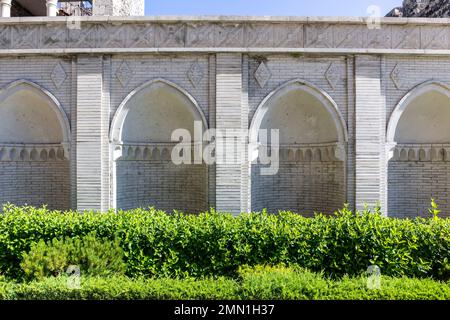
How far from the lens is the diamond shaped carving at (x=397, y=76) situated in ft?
22.0

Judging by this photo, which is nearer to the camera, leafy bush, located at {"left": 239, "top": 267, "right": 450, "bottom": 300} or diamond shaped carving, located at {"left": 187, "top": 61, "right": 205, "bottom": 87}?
leafy bush, located at {"left": 239, "top": 267, "right": 450, "bottom": 300}

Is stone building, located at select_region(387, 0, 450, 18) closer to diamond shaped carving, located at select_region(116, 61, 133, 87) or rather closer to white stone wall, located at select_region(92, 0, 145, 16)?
white stone wall, located at select_region(92, 0, 145, 16)

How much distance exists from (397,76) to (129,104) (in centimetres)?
597

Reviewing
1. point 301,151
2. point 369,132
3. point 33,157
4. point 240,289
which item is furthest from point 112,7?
point 240,289

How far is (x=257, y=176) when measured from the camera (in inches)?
291

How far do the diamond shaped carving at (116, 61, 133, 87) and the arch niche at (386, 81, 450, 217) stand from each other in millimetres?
6327

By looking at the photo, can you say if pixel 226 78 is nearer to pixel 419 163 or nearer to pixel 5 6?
pixel 419 163

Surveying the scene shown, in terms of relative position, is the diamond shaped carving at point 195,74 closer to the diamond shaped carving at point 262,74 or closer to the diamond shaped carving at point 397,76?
the diamond shaped carving at point 262,74

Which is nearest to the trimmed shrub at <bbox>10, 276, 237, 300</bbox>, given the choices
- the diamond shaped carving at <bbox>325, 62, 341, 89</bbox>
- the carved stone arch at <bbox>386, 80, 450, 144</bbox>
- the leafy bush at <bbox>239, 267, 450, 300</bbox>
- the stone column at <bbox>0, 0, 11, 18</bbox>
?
the leafy bush at <bbox>239, 267, 450, 300</bbox>

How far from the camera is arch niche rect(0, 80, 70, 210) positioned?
24.0 ft

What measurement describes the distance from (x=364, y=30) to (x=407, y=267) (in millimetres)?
5049
